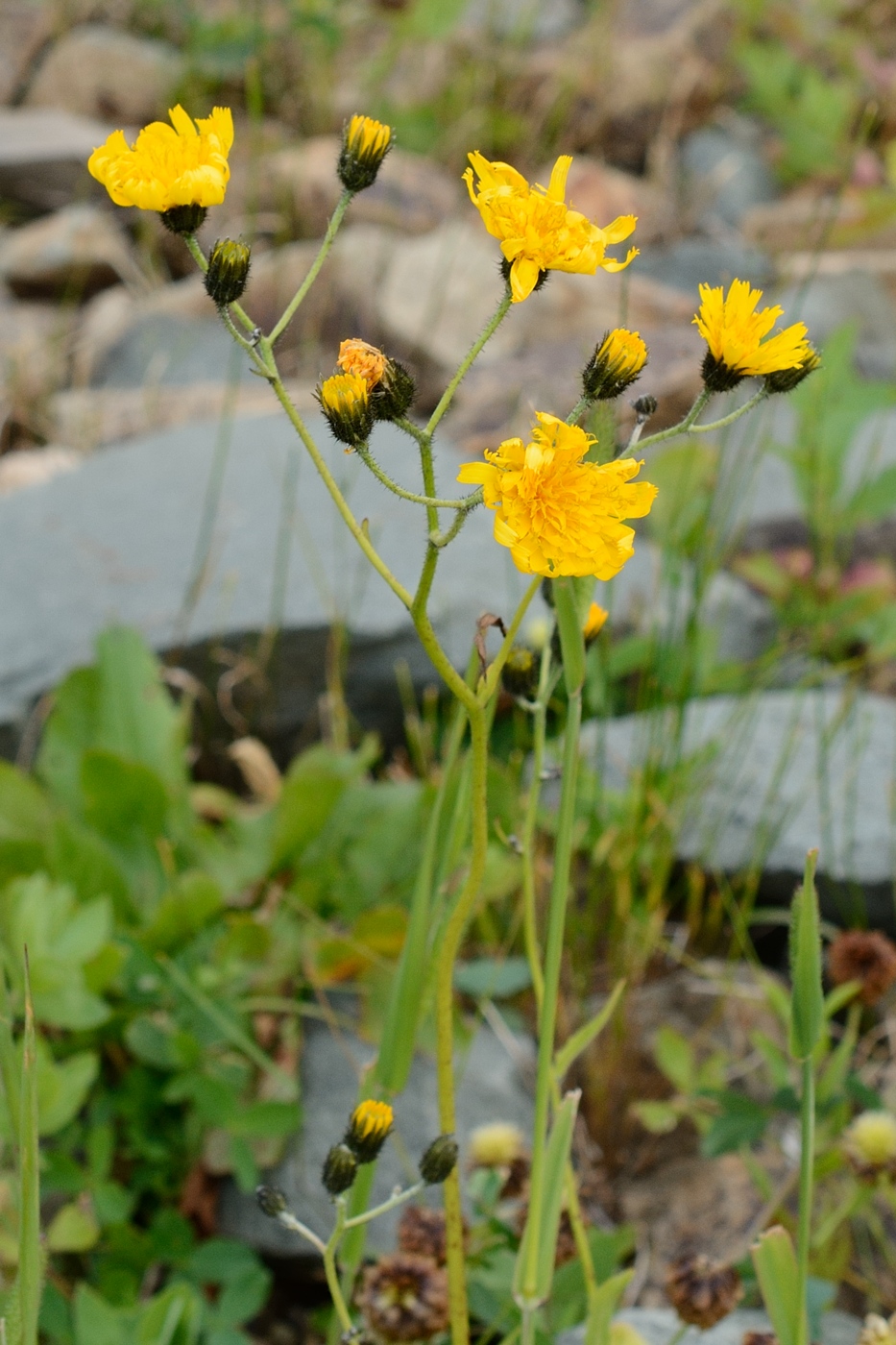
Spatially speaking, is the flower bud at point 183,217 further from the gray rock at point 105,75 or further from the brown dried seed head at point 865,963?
the gray rock at point 105,75

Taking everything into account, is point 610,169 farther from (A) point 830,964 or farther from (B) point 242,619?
(A) point 830,964

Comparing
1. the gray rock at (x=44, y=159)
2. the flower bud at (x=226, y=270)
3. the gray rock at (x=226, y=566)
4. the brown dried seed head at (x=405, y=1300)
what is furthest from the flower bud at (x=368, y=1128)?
the gray rock at (x=44, y=159)

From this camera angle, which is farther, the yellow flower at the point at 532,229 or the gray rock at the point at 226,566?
the gray rock at the point at 226,566

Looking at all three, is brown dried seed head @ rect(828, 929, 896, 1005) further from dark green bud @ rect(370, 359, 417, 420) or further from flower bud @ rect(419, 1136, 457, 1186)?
dark green bud @ rect(370, 359, 417, 420)

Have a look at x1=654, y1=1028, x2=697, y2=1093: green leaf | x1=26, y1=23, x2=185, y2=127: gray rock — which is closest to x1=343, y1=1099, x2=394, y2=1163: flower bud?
x1=654, y1=1028, x2=697, y2=1093: green leaf

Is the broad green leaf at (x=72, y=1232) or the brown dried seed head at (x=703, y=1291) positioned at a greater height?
the brown dried seed head at (x=703, y=1291)

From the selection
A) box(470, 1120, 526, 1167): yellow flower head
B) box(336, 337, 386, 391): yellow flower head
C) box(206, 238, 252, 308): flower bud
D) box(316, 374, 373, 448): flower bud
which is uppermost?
box(206, 238, 252, 308): flower bud

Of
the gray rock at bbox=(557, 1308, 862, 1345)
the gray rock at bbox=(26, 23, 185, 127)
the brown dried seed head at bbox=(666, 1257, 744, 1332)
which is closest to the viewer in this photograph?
the brown dried seed head at bbox=(666, 1257, 744, 1332)
